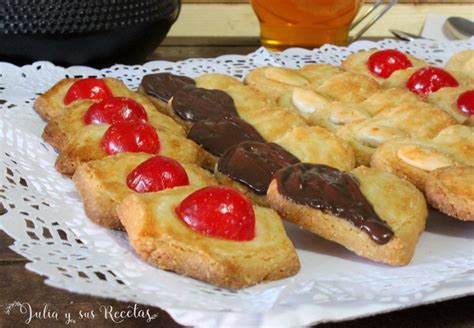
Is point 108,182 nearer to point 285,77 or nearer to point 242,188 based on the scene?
point 242,188

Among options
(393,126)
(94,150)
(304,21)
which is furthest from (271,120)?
(304,21)

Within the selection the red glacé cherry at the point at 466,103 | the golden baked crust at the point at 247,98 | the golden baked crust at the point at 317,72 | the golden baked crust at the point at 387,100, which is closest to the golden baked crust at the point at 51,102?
the golden baked crust at the point at 247,98

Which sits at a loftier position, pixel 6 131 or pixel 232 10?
pixel 6 131

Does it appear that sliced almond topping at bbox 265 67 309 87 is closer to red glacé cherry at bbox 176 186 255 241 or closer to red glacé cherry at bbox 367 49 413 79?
red glacé cherry at bbox 367 49 413 79

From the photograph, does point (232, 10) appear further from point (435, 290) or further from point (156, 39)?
point (435, 290)

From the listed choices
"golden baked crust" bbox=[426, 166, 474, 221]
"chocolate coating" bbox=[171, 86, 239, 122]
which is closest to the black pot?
"chocolate coating" bbox=[171, 86, 239, 122]

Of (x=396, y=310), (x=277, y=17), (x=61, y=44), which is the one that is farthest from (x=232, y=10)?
(x=396, y=310)

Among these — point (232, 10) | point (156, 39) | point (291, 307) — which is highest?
point (291, 307)
